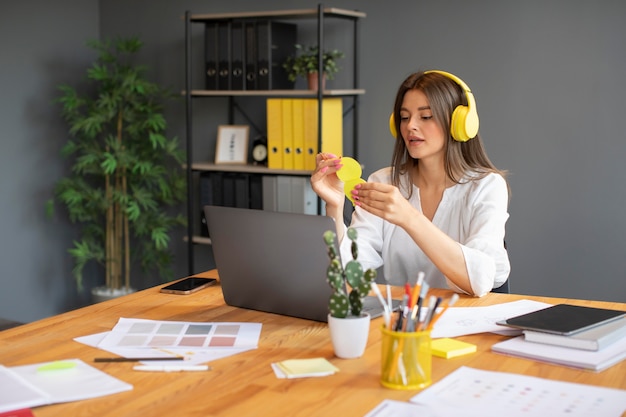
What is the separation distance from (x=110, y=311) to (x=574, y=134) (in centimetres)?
248

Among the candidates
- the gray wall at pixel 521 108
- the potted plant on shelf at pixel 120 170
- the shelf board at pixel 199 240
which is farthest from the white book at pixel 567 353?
the potted plant on shelf at pixel 120 170

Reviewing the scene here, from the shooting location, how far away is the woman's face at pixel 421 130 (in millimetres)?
2510

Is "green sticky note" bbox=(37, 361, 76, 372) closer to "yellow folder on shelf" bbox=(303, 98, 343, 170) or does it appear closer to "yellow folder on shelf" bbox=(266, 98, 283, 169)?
"yellow folder on shelf" bbox=(303, 98, 343, 170)

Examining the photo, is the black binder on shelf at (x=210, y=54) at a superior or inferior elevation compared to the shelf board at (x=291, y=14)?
inferior

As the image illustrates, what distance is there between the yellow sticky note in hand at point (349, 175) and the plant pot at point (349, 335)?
74 centimetres

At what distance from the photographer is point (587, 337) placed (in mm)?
1577

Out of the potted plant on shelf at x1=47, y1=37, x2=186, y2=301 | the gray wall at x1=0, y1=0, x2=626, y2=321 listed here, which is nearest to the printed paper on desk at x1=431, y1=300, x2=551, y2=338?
the gray wall at x1=0, y1=0, x2=626, y2=321

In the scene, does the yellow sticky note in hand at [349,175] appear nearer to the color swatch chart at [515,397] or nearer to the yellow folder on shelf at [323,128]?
the color swatch chart at [515,397]

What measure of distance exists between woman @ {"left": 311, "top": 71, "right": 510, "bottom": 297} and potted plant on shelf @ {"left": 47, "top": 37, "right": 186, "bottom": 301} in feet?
6.73

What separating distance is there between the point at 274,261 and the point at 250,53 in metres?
2.41

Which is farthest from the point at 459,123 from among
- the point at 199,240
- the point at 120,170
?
the point at 120,170

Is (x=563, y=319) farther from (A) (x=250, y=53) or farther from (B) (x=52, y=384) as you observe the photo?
(A) (x=250, y=53)

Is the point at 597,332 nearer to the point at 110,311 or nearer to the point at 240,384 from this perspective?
the point at 240,384

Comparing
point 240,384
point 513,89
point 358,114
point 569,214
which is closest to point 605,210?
point 569,214
